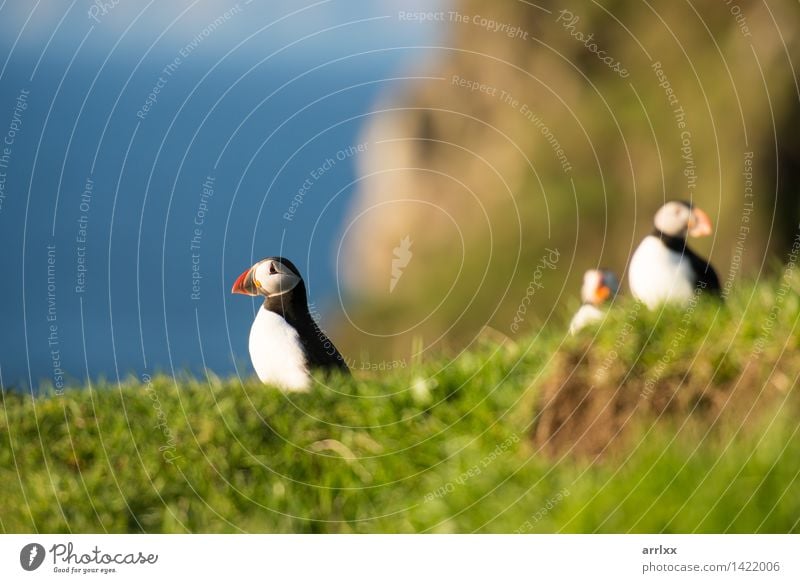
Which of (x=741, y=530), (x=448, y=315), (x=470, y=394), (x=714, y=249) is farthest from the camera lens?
(x=448, y=315)

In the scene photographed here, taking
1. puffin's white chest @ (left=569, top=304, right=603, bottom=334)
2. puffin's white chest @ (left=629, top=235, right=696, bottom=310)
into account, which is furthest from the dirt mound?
puffin's white chest @ (left=629, top=235, right=696, bottom=310)

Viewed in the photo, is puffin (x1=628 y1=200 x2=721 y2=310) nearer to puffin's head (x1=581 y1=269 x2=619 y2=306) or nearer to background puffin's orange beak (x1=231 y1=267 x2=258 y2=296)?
puffin's head (x1=581 y1=269 x2=619 y2=306)

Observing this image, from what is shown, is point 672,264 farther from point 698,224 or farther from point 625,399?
point 625,399

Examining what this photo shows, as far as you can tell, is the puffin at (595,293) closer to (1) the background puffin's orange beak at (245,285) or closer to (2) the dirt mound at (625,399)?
(2) the dirt mound at (625,399)

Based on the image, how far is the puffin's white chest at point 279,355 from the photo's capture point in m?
4.77

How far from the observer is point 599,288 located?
5.39m

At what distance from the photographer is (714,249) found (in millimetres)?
11867

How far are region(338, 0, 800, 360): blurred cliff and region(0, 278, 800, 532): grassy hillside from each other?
20.8 ft

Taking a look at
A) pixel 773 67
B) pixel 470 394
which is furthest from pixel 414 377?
pixel 773 67

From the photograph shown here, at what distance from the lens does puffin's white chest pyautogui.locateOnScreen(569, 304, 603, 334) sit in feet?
14.8
